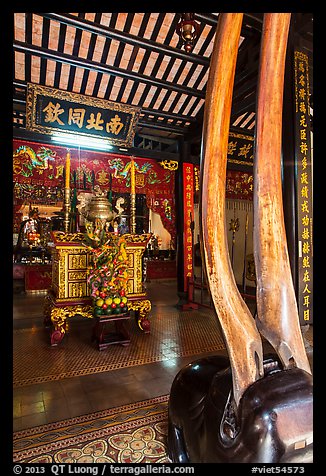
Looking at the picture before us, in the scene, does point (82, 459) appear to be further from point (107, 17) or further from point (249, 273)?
point (249, 273)

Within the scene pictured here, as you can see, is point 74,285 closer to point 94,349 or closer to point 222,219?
point 94,349

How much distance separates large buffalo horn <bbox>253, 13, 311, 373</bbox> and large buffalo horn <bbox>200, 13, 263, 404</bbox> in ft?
0.30

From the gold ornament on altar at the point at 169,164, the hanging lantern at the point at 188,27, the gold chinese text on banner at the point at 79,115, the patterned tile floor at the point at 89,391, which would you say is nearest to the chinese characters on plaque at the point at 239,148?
the gold ornament on altar at the point at 169,164

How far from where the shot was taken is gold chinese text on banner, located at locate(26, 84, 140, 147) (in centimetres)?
430

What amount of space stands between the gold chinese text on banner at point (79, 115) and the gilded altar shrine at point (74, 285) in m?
1.99

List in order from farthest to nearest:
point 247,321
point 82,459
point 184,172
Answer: point 184,172
point 82,459
point 247,321

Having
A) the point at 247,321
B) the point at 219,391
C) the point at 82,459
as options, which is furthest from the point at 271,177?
the point at 82,459

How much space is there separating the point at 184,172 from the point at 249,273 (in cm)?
352

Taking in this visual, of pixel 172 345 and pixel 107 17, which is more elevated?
pixel 107 17

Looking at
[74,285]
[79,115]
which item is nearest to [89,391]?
[74,285]

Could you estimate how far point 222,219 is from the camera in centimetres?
102

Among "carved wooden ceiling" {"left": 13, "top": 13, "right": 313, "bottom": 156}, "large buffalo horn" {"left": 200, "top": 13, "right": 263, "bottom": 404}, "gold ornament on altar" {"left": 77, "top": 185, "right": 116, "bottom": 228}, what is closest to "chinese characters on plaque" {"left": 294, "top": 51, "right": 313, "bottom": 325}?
"carved wooden ceiling" {"left": 13, "top": 13, "right": 313, "bottom": 156}

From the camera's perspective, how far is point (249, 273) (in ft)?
25.1

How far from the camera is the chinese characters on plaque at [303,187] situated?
3.45 metres
